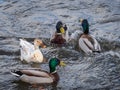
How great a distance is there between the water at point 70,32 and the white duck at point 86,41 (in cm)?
22

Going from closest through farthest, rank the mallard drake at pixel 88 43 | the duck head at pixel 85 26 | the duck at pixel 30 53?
the duck at pixel 30 53, the mallard drake at pixel 88 43, the duck head at pixel 85 26

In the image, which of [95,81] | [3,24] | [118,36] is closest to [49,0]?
[3,24]

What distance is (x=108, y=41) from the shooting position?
14031 mm

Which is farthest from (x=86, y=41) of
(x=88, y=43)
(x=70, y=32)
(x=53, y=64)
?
(x=53, y=64)

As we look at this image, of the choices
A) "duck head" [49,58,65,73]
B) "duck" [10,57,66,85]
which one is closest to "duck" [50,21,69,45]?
"duck head" [49,58,65,73]

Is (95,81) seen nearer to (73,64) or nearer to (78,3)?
(73,64)

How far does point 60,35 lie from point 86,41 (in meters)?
1.07

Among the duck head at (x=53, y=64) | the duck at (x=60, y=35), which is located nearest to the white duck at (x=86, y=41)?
the duck at (x=60, y=35)

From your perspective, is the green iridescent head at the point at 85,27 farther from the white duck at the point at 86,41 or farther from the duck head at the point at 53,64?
the duck head at the point at 53,64

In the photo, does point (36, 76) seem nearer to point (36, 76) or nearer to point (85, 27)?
point (36, 76)

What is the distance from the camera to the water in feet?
37.7

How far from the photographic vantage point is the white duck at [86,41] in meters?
13.3

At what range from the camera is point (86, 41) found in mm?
13742

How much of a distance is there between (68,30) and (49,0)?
3.13 metres
